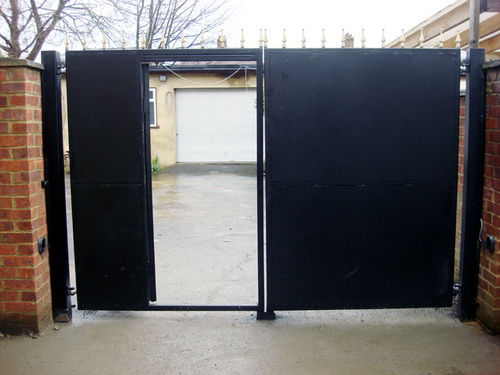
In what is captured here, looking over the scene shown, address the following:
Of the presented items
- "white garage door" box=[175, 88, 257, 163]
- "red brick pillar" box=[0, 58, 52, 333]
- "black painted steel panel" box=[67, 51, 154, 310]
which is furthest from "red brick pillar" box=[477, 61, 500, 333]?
"white garage door" box=[175, 88, 257, 163]

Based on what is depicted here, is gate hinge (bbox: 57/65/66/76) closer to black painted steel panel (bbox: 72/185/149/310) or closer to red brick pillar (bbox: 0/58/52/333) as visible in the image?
red brick pillar (bbox: 0/58/52/333)

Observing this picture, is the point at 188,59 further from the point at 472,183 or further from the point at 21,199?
the point at 472,183

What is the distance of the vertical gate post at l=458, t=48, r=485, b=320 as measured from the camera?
3.89 m

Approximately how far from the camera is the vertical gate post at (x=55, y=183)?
3893 millimetres

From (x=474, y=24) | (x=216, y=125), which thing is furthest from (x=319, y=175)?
(x=216, y=125)

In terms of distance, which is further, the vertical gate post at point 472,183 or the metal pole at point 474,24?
the metal pole at point 474,24

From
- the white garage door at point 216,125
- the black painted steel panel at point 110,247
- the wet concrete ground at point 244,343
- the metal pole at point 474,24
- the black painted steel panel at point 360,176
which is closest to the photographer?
the wet concrete ground at point 244,343

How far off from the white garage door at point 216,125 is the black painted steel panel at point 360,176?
1519cm

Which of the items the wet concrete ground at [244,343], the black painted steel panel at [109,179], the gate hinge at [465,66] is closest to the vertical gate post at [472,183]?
→ the gate hinge at [465,66]

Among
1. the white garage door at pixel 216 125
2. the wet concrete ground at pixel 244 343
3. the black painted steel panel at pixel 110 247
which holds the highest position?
the white garage door at pixel 216 125

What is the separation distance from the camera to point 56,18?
61.7ft

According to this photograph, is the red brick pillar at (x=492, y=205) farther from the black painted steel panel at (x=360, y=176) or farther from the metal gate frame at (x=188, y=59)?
the metal gate frame at (x=188, y=59)

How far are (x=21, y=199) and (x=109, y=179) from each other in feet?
2.12

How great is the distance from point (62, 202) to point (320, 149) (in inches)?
81.1
